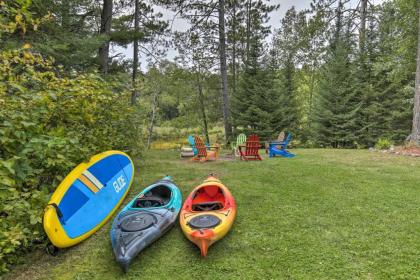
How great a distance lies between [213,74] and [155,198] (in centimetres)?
1378

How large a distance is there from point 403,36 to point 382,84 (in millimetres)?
3375

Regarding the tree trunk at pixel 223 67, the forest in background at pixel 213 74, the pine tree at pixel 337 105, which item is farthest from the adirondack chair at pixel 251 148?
the pine tree at pixel 337 105

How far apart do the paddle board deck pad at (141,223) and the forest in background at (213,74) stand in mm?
892

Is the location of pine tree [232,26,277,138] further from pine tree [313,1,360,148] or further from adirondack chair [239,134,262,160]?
adirondack chair [239,134,262,160]

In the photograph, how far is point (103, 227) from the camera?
12.0 ft

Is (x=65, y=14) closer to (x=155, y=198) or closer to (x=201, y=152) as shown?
(x=201, y=152)

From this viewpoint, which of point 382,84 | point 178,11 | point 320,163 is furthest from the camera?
point 382,84

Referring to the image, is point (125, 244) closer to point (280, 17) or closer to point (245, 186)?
point (245, 186)

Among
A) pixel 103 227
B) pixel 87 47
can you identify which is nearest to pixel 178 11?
pixel 87 47

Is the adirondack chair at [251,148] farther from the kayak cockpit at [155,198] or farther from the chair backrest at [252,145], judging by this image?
the kayak cockpit at [155,198]

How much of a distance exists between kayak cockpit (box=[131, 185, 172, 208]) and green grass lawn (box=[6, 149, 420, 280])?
1.60ft

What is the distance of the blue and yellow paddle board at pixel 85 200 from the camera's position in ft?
9.77

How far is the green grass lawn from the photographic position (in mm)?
2662

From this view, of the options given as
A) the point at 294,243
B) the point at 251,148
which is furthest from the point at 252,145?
the point at 294,243
